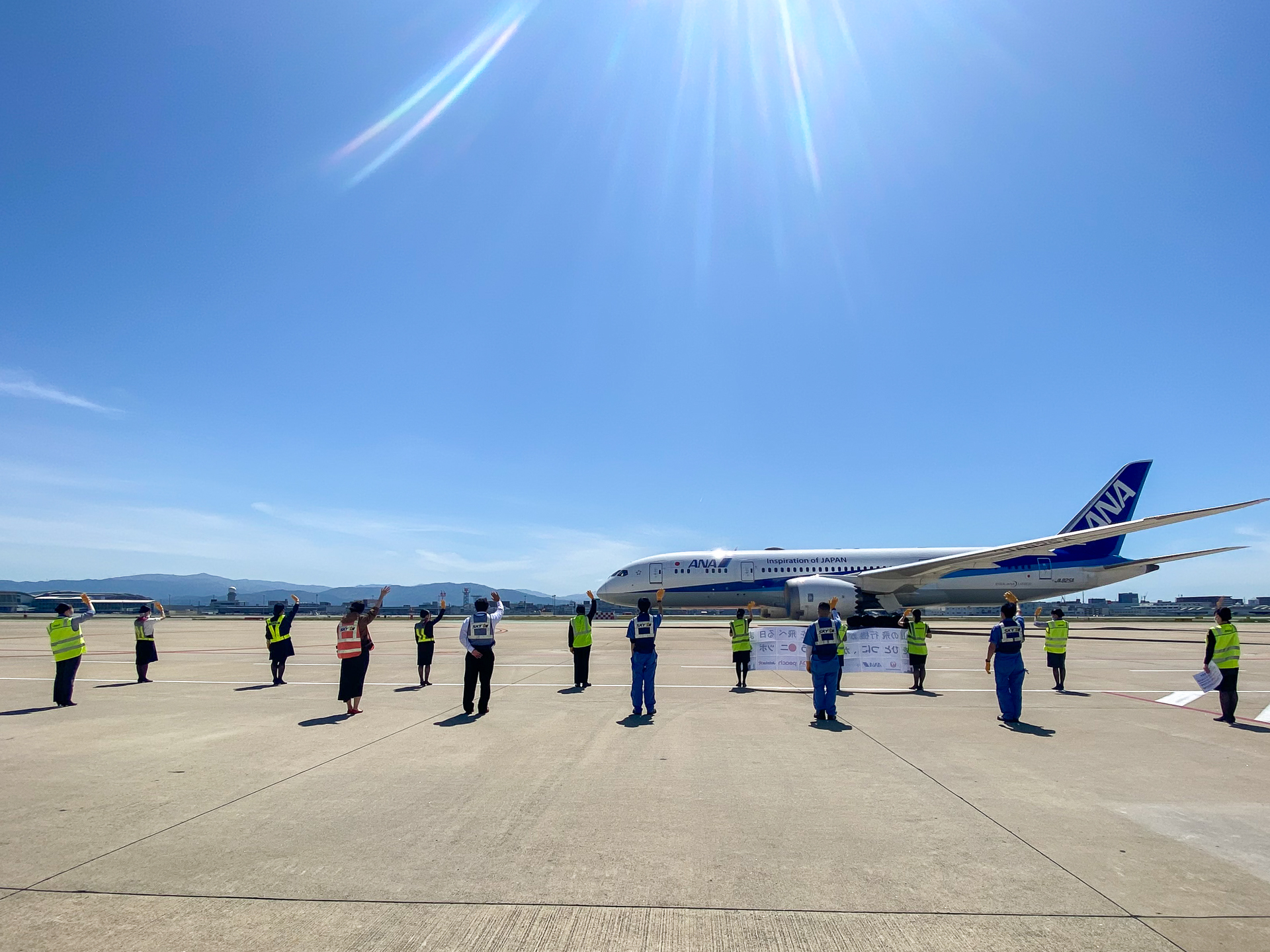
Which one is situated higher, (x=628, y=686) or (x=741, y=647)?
(x=741, y=647)

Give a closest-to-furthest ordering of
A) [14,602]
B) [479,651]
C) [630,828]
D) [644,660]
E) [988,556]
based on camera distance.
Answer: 1. [630,828]
2. [479,651]
3. [644,660]
4. [988,556]
5. [14,602]

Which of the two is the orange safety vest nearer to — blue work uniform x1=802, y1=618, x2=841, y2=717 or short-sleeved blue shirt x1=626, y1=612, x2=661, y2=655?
short-sleeved blue shirt x1=626, y1=612, x2=661, y2=655

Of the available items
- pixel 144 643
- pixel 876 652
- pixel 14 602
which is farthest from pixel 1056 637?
pixel 14 602

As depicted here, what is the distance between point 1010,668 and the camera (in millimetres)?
10578

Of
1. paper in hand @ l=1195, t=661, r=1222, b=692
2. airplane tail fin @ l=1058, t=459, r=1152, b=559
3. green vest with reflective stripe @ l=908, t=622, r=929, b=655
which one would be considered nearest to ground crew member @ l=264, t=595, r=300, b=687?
green vest with reflective stripe @ l=908, t=622, r=929, b=655

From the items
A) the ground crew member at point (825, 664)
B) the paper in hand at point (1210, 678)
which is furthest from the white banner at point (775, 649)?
the paper in hand at point (1210, 678)

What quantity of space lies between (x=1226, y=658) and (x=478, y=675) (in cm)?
1164

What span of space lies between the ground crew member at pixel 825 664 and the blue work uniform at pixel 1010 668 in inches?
94.0

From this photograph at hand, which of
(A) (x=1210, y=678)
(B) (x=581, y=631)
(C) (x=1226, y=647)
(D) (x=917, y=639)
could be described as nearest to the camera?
(C) (x=1226, y=647)

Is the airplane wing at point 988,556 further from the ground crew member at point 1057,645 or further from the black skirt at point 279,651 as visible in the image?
the black skirt at point 279,651

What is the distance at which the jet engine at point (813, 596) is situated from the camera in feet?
110

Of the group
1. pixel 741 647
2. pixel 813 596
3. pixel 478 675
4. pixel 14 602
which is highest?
pixel 813 596

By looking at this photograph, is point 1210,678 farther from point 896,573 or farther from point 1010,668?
point 896,573

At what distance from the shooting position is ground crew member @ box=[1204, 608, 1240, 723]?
34.2 feet
